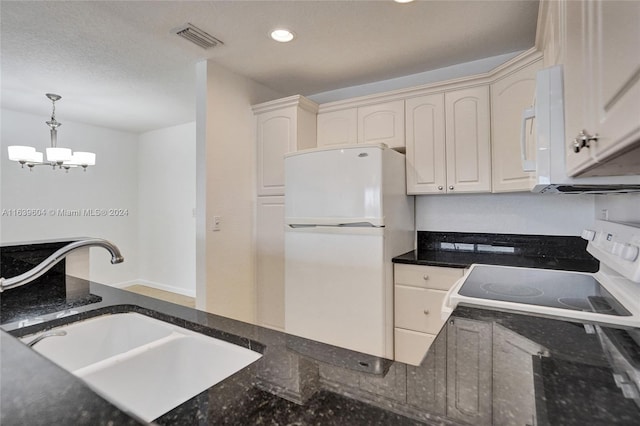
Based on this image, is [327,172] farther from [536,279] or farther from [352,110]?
[536,279]

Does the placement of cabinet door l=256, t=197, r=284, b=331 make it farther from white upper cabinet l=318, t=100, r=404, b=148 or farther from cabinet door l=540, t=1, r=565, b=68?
cabinet door l=540, t=1, r=565, b=68

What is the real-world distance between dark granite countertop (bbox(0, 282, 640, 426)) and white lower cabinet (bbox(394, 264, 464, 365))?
1237mm

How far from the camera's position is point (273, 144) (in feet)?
9.16

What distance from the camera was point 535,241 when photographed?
2273mm

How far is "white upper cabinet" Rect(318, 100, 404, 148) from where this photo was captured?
2505mm

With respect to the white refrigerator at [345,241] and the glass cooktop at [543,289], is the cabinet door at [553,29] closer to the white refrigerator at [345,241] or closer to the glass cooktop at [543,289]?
the glass cooktop at [543,289]

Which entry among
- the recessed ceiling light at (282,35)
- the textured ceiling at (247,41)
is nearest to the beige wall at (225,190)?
the textured ceiling at (247,41)

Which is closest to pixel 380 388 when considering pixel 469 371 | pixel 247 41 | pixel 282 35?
pixel 469 371

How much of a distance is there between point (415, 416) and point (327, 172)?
187 cm

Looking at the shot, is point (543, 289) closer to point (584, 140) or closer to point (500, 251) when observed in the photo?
point (584, 140)

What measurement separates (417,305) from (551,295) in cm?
101

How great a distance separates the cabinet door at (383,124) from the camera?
2.49 metres

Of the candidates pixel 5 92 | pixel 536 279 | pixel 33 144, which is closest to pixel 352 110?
pixel 536 279

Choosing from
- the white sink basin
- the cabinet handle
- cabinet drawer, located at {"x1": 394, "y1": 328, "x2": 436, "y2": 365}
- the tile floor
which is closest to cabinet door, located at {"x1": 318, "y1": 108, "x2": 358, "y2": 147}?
cabinet drawer, located at {"x1": 394, "y1": 328, "x2": 436, "y2": 365}
